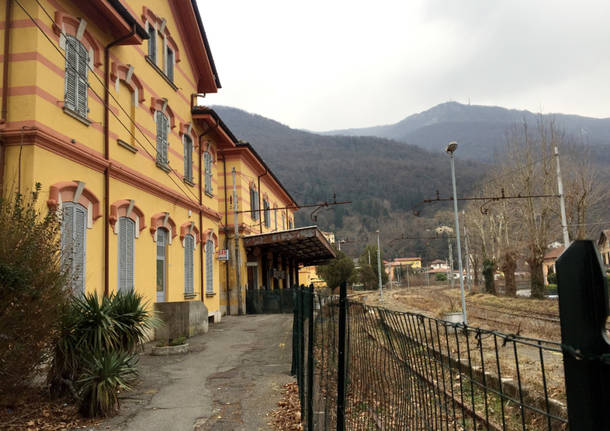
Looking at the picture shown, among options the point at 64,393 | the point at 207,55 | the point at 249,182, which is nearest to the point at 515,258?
the point at 249,182

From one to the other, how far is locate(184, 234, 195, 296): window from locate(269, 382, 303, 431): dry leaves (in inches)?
392

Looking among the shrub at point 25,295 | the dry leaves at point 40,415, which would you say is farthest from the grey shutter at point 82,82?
the dry leaves at point 40,415

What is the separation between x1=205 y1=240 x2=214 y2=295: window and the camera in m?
20.2

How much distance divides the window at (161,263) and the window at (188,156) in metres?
3.14

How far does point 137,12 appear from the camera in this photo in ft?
47.9

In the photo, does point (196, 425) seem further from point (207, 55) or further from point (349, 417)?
point (207, 55)

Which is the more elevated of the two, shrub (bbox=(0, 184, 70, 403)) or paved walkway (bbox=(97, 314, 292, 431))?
shrub (bbox=(0, 184, 70, 403))

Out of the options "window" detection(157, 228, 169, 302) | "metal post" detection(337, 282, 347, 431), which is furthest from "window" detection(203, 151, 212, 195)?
"metal post" detection(337, 282, 347, 431)

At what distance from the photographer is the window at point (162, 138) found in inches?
618

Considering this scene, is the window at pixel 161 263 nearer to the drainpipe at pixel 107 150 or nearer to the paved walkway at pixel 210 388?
the paved walkway at pixel 210 388

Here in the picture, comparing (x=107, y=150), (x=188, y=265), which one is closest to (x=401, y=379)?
(x=107, y=150)

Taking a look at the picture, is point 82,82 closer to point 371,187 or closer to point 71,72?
point 71,72

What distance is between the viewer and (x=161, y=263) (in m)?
15.6

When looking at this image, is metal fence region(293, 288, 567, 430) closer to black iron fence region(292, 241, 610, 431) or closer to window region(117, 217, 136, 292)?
black iron fence region(292, 241, 610, 431)
